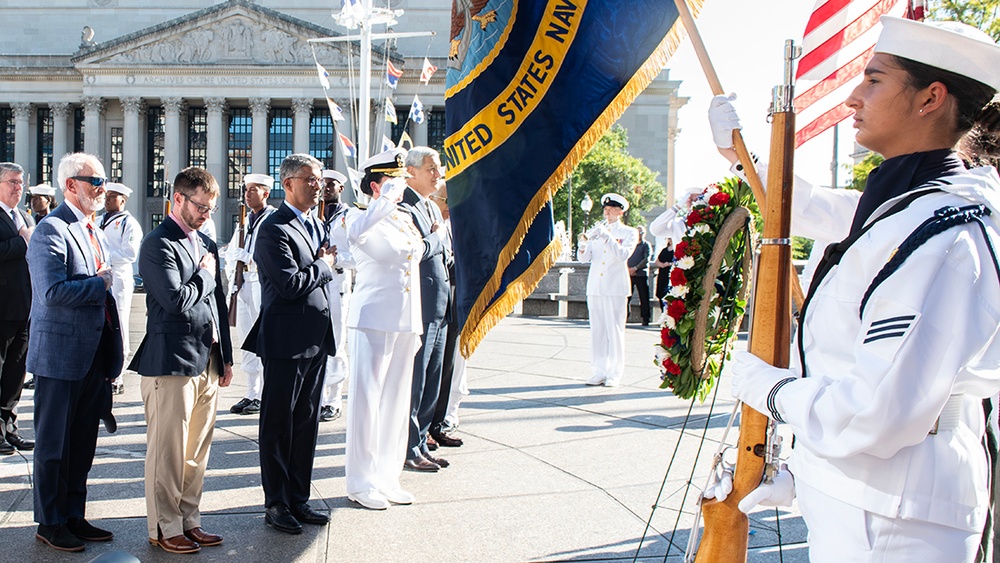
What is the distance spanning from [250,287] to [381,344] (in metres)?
4.43

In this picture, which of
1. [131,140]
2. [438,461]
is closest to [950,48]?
[438,461]

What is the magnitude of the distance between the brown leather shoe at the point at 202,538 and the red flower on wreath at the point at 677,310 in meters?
2.98

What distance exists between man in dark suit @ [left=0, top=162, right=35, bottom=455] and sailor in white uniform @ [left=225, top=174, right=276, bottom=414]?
1.96m

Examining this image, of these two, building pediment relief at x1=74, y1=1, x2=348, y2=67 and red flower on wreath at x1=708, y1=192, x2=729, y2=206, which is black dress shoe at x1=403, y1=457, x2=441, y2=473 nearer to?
red flower on wreath at x1=708, y1=192, x2=729, y2=206

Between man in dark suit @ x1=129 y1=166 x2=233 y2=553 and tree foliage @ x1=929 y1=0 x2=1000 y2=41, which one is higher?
tree foliage @ x1=929 y1=0 x2=1000 y2=41

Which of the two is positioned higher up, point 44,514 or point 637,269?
point 637,269

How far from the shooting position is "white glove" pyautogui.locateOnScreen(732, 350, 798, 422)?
2250 mm

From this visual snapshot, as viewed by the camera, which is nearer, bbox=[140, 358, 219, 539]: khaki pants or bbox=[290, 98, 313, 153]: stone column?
bbox=[140, 358, 219, 539]: khaki pants

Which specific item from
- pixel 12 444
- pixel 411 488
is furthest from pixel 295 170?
pixel 12 444

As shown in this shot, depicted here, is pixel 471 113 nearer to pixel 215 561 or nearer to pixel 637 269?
pixel 215 561

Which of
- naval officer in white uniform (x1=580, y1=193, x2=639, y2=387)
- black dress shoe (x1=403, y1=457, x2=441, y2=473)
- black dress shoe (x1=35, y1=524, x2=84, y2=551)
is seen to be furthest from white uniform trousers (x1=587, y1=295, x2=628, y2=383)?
black dress shoe (x1=35, y1=524, x2=84, y2=551)

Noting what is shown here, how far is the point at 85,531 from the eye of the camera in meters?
4.75

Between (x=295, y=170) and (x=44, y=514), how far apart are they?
2.44 meters

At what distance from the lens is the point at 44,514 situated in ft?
15.2
